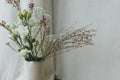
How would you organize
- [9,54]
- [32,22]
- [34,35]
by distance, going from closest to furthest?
1. [32,22]
2. [34,35]
3. [9,54]

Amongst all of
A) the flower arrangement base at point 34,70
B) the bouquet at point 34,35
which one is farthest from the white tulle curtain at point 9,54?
the flower arrangement base at point 34,70

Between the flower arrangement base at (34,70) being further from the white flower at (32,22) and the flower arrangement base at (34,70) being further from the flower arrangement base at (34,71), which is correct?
the white flower at (32,22)

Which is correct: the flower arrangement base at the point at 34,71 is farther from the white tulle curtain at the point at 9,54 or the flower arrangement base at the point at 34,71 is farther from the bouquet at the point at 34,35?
the white tulle curtain at the point at 9,54

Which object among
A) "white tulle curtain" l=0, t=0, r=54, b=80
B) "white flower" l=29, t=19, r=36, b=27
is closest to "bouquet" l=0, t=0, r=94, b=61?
"white flower" l=29, t=19, r=36, b=27

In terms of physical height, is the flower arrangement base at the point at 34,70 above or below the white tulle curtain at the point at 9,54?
below

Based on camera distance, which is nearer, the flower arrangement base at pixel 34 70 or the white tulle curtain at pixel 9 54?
the flower arrangement base at pixel 34 70

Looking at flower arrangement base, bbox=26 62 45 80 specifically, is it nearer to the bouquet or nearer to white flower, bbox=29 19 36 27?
the bouquet

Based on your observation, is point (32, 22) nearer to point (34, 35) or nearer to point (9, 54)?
point (34, 35)

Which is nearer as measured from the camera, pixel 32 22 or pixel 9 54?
pixel 32 22

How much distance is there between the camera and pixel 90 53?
1714mm

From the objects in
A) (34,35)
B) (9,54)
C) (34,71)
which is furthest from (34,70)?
(9,54)

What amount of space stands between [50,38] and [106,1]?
46 cm

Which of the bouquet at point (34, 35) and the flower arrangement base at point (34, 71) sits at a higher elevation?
the bouquet at point (34, 35)

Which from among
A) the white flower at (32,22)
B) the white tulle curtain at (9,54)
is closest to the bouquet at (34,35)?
the white flower at (32,22)
